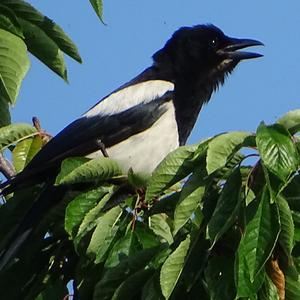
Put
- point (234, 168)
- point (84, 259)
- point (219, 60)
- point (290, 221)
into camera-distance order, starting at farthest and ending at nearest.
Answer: point (219, 60)
point (84, 259)
point (234, 168)
point (290, 221)

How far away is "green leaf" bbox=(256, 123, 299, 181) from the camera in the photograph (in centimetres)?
269

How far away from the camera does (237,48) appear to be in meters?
6.12

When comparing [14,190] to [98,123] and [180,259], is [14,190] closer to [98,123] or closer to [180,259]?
[98,123]

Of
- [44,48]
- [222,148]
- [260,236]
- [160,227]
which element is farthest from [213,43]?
[260,236]

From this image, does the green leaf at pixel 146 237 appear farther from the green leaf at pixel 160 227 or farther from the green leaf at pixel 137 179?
the green leaf at pixel 137 179

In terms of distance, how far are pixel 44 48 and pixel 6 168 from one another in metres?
0.94

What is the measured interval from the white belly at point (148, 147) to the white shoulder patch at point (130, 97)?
0.52ft

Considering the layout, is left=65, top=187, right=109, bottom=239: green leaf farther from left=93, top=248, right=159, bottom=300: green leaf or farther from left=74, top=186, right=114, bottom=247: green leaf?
left=93, top=248, right=159, bottom=300: green leaf

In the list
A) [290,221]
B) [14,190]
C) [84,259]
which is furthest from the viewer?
[14,190]

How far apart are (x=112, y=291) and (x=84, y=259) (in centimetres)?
34

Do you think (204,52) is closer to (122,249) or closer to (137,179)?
(137,179)

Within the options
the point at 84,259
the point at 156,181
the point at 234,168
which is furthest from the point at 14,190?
the point at 234,168

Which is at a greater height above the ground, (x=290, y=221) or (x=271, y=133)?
(x=271, y=133)

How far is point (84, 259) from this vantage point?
3414 millimetres
